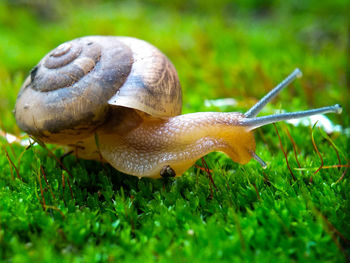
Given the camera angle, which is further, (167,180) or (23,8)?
(23,8)

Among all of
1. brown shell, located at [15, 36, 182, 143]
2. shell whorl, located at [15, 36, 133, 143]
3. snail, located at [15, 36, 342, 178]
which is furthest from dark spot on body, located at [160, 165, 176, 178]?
shell whorl, located at [15, 36, 133, 143]

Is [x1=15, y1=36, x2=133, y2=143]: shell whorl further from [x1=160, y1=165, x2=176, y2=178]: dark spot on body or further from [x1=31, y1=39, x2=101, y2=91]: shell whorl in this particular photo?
[x1=160, y1=165, x2=176, y2=178]: dark spot on body

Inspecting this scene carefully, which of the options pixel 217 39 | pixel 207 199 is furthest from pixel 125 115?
pixel 217 39

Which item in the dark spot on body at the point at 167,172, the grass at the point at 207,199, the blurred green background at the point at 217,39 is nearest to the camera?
the grass at the point at 207,199

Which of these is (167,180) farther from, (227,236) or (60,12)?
(60,12)

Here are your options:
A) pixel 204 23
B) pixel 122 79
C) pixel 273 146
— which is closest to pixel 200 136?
pixel 122 79

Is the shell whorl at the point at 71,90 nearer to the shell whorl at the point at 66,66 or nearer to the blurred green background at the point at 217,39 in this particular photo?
the shell whorl at the point at 66,66

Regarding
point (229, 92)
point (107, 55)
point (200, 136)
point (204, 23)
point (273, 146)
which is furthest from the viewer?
point (204, 23)

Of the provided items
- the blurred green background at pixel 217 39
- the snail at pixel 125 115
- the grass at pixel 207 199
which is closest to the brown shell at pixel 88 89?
the snail at pixel 125 115
